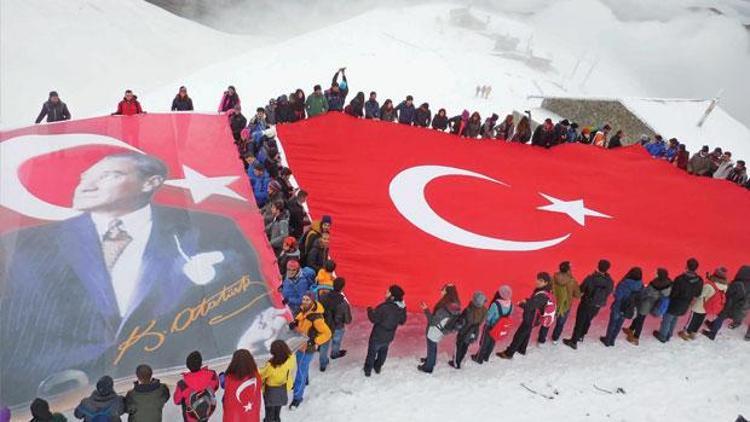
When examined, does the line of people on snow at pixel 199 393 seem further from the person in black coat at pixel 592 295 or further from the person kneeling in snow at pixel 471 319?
the person in black coat at pixel 592 295

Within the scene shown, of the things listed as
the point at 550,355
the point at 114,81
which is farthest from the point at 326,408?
the point at 114,81

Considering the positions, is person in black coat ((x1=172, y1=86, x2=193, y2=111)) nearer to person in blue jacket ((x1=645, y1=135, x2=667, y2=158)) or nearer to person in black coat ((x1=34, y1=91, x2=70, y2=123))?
person in black coat ((x1=34, y1=91, x2=70, y2=123))

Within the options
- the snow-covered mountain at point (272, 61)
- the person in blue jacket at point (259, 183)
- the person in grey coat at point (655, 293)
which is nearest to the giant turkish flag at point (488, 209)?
the person in blue jacket at point (259, 183)

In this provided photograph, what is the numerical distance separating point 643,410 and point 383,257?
371 cm

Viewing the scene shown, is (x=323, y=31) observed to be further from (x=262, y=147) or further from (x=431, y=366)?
(x=431, y=366)

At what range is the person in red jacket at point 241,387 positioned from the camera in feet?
17.1

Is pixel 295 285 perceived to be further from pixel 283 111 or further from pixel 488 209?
pixel 283 111

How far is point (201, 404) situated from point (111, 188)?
13.9ft

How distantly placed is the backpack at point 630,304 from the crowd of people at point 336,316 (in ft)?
0.05

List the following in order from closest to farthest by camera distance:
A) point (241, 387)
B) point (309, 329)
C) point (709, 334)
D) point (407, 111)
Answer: point (241, 387)
point (309, 329)
point (709, 334)
point (407, 111)

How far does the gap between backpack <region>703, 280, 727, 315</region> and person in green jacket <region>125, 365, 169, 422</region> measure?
23.4 feet

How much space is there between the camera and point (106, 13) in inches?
1105

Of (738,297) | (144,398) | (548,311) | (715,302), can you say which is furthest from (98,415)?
(738,297)
